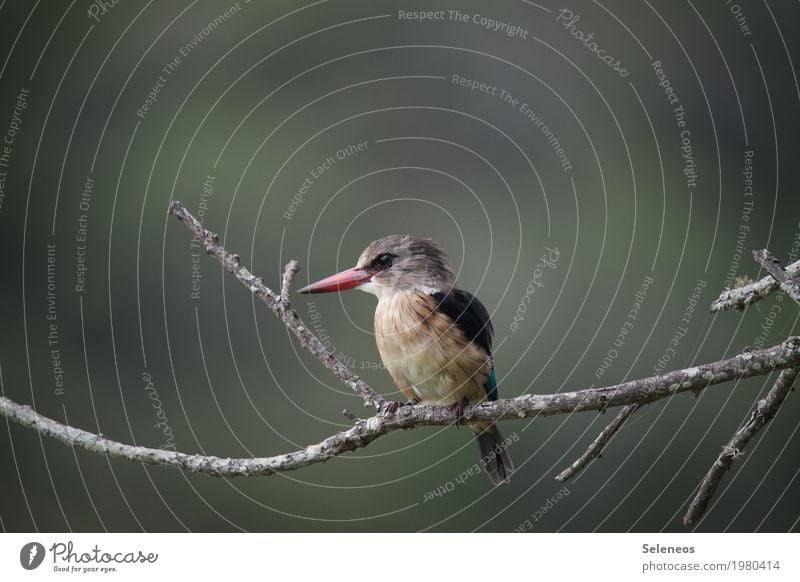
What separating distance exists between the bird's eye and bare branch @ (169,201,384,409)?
59 centimetres

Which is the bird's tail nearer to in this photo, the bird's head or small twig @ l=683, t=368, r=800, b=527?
the bird's head

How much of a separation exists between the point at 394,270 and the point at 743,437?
1294mm

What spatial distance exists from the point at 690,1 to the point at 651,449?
75.7 inches

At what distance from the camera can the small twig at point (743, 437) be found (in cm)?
204

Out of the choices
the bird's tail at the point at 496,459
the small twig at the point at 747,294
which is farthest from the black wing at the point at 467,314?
the small twig at the point at 747,294

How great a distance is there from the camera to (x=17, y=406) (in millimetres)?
2828

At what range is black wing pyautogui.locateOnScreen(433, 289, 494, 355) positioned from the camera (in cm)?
296

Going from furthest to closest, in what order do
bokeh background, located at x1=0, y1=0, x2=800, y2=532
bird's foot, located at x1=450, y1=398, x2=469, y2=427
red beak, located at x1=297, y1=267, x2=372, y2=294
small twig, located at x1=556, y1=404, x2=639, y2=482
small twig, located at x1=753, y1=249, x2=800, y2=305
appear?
bokeh background, located at x1=0, y1=0, x2=800, y2=532 → red beak, located at x1=297, y1=267, x2=372, y2=294 → bird's foot, located at x1=450, y1=398, x2=469, y2=427 → small twig, located at x1=556, y1=404, x2=639, y2=482 → small twig, located at x1=753, y1=249, x2=800, y2=305

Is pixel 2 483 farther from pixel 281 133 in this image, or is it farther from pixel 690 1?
pixel 690 1

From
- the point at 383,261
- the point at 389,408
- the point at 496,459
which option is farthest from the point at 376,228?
the point at 389,408

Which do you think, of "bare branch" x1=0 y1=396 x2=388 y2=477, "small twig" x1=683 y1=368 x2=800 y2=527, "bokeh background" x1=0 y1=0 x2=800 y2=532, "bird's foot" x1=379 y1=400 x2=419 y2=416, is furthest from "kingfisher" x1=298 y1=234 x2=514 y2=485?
"small twig" x1=683 y1=368 x2=800 y2=527

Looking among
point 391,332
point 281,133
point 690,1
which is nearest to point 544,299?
point 391,332

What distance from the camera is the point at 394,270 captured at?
2967mm

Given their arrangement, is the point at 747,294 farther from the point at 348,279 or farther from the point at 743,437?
the point at 348,279
